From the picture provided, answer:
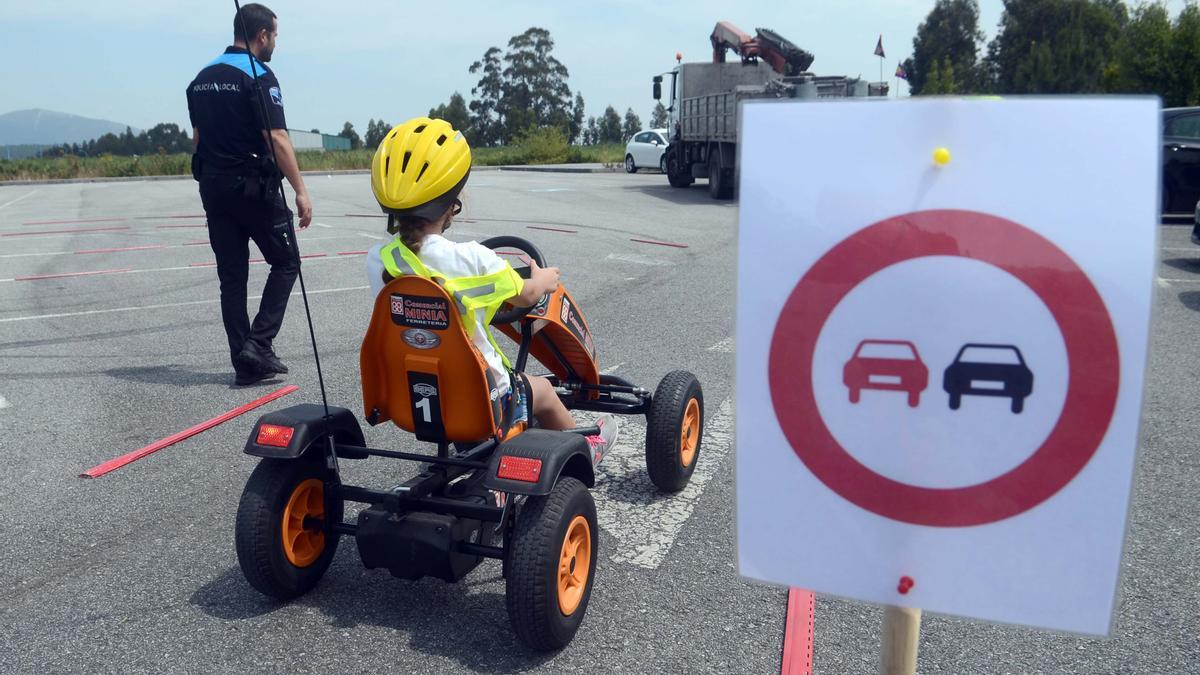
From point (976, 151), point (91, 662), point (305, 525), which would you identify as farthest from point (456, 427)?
point (976, 151)

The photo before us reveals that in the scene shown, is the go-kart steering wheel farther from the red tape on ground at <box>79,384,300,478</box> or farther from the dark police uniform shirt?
the dark police uniform shirt

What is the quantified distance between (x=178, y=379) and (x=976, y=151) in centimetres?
568

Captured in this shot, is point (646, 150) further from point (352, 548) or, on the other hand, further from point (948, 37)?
point (948, 37)

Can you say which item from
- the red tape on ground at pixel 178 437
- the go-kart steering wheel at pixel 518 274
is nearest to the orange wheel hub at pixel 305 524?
the go-kart steering wheel at pixel 518 274

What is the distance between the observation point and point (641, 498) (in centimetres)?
407

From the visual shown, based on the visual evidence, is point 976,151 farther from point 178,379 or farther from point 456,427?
point 178,379

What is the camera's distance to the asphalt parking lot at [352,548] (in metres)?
2.87

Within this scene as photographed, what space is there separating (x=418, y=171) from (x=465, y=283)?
38cm

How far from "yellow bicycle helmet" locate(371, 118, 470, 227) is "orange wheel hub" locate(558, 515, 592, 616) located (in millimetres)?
1073

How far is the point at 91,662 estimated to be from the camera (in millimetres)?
2852

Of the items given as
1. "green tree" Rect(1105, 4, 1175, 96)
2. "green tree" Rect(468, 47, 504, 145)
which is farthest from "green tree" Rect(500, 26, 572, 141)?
"green tree" Rect(1105, 4, 1175, 96)

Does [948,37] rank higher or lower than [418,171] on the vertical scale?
higher

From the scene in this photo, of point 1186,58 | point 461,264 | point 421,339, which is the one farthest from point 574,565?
point 1186,58

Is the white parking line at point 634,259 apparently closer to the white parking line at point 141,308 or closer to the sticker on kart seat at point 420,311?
the white parking line at point 141,308
